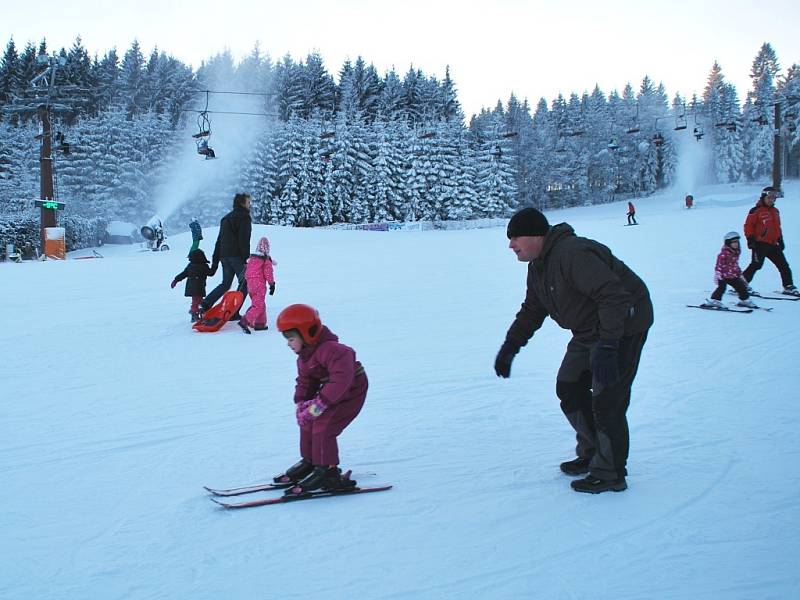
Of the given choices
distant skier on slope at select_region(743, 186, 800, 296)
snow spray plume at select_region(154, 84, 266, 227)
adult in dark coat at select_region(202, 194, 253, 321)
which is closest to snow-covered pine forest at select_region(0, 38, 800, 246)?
snow spray plume at select_region(154, 84, 266, 227)

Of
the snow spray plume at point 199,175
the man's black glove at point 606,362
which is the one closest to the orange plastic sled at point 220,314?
the man's black glove at point 606,362

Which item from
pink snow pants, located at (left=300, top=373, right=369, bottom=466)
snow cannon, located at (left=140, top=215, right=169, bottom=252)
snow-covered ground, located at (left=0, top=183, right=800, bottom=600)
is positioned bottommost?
snow-covered ground, located at (left=0, top=183, right=800, bottom=600)

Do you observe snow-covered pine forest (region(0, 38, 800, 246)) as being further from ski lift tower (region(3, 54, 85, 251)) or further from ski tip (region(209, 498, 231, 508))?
ski tip (region(209, 498, 231, 508))

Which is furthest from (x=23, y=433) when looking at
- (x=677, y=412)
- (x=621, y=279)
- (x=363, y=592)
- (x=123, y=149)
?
(x=123, y=149)

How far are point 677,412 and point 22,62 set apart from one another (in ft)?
260

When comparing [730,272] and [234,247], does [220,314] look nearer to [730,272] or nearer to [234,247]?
[234,247]

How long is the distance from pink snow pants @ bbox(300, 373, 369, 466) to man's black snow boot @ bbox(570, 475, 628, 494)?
126 cm

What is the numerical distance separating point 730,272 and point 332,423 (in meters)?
8.23

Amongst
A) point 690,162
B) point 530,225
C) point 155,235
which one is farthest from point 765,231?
point 690,162

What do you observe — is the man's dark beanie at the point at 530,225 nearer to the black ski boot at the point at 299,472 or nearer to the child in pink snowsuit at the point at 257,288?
the black ski boot at the point at 299,472

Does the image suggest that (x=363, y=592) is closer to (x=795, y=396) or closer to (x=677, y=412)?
(x=677, y=412)

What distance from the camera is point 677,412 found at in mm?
4938

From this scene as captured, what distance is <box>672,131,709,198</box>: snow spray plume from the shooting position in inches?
3022

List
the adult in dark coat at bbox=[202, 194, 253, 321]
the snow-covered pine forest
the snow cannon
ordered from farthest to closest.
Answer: the snow-covered pine forest < the snow cannon < the adult in dark coat at bbox=[202, 194, 253, 321]
